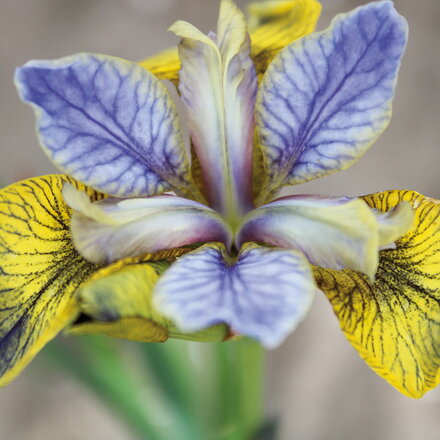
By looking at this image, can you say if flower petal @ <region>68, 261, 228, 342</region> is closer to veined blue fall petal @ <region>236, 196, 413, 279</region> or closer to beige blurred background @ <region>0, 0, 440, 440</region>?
veined blue fall petal @ <region>236, 196, 413, 279</region>

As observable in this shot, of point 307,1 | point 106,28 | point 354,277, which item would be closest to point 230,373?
point 354,277

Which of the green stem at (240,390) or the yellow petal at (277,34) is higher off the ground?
the yellow petal at (277,34)

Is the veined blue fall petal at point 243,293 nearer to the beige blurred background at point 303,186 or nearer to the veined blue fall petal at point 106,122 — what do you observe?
the veined blue fall petal at point 106,122

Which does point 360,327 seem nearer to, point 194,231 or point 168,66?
point 194,231

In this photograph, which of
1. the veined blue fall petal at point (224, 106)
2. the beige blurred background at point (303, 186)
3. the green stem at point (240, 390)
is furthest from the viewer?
the beige blurred background at point (303, 186)

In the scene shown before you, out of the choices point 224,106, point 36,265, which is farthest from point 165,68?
point 36,265

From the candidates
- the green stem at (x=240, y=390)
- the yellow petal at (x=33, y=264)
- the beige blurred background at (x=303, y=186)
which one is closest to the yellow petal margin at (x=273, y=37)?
the yellow petal at (x=33, y=264)
